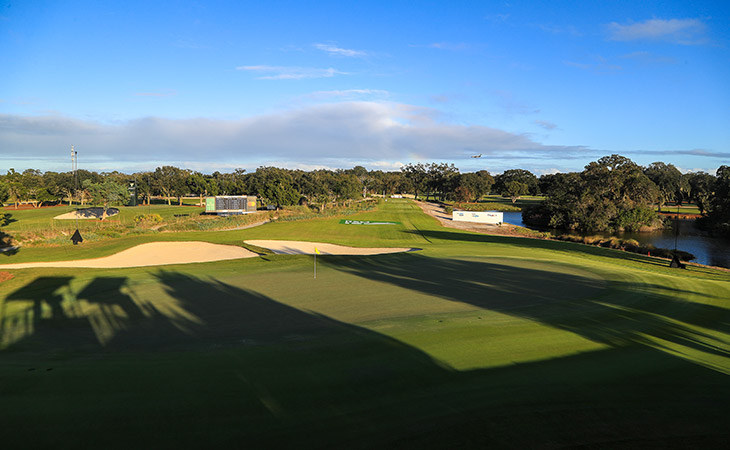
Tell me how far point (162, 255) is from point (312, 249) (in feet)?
40.5

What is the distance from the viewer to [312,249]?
118 feet

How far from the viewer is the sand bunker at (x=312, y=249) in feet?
112

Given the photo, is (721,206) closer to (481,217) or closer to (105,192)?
(481,217)

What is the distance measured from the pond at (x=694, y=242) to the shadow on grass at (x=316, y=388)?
116ft

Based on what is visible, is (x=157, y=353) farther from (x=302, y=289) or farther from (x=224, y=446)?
(x=302, y=289)

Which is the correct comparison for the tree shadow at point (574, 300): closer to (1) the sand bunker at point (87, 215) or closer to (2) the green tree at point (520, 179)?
(1) the sand bunker at point (87, 215)

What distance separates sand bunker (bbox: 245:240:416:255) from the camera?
1349 inches

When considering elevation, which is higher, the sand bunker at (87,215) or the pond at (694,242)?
the sand bunker at (87,215)

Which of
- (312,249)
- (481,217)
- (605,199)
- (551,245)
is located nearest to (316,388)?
(312,249)

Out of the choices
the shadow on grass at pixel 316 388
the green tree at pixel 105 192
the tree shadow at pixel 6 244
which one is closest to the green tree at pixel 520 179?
the green tree at pixel 105 192

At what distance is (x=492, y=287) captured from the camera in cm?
1853

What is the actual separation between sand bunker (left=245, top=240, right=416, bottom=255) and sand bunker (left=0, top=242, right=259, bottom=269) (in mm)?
3861

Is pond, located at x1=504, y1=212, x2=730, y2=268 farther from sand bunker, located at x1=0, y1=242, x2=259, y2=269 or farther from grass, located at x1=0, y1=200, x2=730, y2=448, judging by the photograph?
sand bunker, located at x1=0, y1=242, x2=259, y2=269

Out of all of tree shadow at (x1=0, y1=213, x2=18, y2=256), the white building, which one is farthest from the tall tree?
tree shadow at (x1=0, y1=213, x2=18, y2=256)
